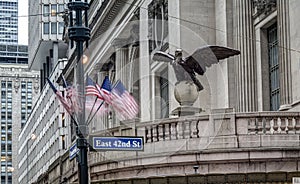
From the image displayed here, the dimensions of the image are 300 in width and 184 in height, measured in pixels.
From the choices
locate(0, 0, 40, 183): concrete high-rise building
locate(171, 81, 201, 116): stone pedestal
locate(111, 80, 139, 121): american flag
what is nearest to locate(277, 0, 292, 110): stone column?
locate(171, 81, 201, 116): stone pedestal

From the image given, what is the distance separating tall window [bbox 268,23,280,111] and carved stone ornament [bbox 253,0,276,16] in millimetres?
756

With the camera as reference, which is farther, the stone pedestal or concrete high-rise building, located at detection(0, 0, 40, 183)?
concrete high-rise building, located at detection(0, 0, 40, 183)

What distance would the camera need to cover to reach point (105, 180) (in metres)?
25.6

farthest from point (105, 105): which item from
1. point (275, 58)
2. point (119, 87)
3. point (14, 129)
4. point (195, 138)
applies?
point (14, 129)

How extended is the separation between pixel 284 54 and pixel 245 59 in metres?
3.98

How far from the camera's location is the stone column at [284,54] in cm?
3278

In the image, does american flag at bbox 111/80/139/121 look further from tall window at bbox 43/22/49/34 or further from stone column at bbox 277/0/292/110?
tall window at bbox 43/22/49/34

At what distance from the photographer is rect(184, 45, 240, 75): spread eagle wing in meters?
27.9

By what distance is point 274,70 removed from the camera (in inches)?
1420

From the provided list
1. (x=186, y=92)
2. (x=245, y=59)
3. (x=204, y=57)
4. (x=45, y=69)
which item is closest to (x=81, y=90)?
(x=186, y=92)

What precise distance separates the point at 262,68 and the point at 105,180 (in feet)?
43.4

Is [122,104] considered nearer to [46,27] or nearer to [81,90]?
[81,90]

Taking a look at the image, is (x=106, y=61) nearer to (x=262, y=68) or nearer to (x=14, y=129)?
(x=262, y=68)

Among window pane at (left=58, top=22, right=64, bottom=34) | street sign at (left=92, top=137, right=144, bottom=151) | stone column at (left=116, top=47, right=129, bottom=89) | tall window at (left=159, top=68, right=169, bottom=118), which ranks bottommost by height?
street sign at (left=92, top=137, right=144, bottom=151)
